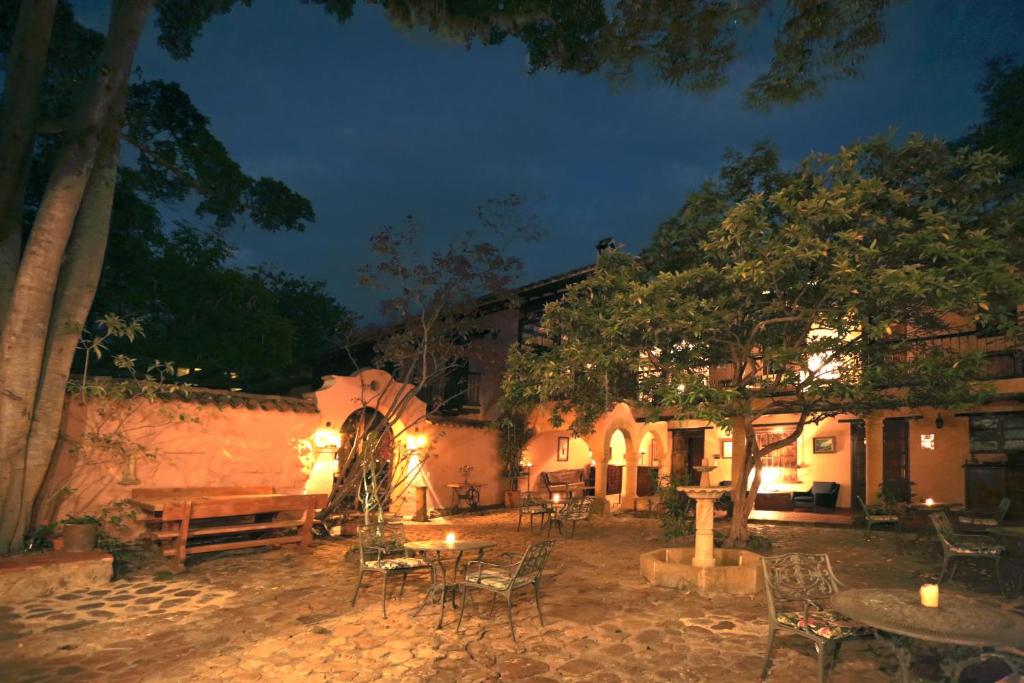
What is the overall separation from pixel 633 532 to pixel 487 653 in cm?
749

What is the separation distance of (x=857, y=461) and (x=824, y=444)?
84 cm

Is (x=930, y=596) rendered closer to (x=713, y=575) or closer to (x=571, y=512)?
(x=713, y=575)

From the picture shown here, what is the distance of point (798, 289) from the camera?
276 inches

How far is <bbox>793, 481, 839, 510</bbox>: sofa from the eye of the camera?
15680 millimetres

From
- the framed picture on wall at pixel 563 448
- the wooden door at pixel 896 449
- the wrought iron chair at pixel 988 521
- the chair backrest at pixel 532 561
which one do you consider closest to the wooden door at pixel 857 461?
the wooden door at pixel 896 449

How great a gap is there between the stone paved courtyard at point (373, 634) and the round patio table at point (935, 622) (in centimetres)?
74

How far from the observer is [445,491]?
47.6ft

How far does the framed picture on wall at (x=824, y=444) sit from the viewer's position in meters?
16.4

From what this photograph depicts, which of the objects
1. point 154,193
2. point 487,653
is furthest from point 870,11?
point 154,193

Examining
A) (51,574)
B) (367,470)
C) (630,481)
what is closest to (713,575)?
(367,470)

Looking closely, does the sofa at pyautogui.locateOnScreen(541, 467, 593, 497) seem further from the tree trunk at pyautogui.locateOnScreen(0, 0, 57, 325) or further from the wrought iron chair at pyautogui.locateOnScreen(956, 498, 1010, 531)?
the tree trunk at pyautogui.locateOnScreen(0, 0, 57, 325)

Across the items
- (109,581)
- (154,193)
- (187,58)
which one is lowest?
(109,581)

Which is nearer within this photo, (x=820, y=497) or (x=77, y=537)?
(x=77, y=537)

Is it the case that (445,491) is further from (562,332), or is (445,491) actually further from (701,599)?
(701,599)
